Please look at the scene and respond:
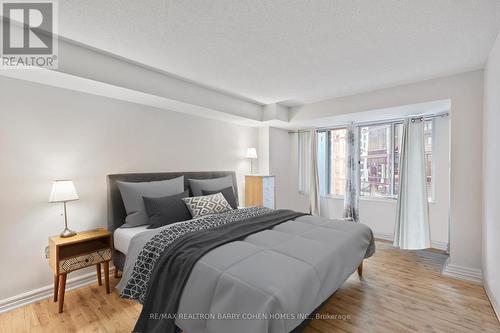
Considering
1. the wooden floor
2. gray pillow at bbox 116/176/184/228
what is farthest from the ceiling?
the wooden floor

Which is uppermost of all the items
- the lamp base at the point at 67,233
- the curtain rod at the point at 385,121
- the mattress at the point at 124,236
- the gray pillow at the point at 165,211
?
the curtain rod at the point at 385,121

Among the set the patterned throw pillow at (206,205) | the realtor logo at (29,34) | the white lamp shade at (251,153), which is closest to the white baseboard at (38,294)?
the patterned throw pillow at (206,205)

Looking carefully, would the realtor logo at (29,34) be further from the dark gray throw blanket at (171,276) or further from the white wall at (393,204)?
the white wall at (393,204)

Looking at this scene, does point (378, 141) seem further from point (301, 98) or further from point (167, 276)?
point (167, 276)

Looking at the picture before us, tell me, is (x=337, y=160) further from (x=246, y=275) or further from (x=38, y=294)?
(x=38, y=294)

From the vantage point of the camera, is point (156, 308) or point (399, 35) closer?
point (156, 308)

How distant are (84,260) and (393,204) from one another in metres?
4.61

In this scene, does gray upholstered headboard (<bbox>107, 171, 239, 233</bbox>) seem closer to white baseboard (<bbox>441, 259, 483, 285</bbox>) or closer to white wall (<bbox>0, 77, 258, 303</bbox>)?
white wall (<bbox>0, 77, 258, 303</bbox>)

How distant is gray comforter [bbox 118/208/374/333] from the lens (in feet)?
4.14

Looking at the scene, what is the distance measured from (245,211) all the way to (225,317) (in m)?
1.64

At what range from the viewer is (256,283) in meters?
1.33

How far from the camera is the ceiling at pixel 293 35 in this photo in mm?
1668

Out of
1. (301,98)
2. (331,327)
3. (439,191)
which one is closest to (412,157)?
(439,191)

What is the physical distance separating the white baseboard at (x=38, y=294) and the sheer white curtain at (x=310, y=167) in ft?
13.0
